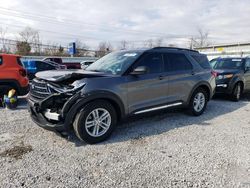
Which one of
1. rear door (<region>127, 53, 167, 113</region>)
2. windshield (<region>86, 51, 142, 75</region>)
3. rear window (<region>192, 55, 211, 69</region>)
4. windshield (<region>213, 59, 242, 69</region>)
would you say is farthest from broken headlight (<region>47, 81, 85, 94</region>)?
windshield (<region>213, 59, 242, 69</region>)

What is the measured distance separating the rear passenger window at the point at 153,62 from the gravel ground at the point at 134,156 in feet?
4.26

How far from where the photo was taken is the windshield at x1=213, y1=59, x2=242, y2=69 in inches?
338

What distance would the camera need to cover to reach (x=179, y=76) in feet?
17.1

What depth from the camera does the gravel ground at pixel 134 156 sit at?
2.83 meters

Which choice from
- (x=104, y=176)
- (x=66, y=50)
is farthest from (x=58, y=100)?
(x=66, y=50)

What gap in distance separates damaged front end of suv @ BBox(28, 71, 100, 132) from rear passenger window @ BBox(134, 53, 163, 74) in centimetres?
119

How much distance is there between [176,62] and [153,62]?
81 cm

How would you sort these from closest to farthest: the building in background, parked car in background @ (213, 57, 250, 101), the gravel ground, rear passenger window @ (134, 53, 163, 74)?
the gravel ground
rear passenger window @ (134, 53, 163, 74)
parked car in background @ (213, 57, 250, 101)
the building in background

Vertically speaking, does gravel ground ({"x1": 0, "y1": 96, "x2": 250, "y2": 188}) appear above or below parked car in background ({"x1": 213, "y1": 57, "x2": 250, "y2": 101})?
below

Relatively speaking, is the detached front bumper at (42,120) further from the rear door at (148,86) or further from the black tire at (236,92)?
the black tire at (236,92)

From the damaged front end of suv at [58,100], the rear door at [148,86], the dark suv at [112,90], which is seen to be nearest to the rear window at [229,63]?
the dark suv at [112,90]

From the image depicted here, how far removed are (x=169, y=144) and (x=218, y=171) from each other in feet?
3.41

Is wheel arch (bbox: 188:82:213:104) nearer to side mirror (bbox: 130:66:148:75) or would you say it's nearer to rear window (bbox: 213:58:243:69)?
side mirror (bbox: 130:66:148:75)

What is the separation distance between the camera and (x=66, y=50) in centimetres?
4016
